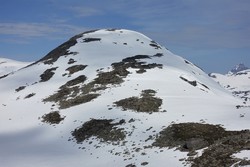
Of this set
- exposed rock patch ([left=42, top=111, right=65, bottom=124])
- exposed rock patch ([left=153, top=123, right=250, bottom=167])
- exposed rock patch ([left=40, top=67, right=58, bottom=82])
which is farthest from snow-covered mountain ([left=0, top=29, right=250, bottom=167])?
exposed rock patch ([left=40, top=67, right=58, bottom=82])

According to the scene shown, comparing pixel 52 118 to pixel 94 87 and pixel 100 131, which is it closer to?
pixel 100 131

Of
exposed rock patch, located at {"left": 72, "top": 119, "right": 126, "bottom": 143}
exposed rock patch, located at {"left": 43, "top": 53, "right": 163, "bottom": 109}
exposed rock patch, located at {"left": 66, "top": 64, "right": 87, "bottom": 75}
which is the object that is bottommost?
exposed rock patch, located at {"left": 72, "top": 119, "right": 126, "bottom": 143}

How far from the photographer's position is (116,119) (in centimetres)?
4956

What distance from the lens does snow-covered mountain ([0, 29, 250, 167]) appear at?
33.9m

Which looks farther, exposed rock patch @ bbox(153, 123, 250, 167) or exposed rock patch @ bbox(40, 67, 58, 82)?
exposed rock patch @ bbox(40, 67, 58, 82)

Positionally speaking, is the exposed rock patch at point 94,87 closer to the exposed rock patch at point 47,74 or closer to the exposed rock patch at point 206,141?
the exposed rock patch at point 47,74


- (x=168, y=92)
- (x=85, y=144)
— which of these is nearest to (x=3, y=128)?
(x=85, y=144)

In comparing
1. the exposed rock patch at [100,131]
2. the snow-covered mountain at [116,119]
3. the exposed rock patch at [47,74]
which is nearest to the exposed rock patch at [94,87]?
the snow-covered mountain at [116,119]

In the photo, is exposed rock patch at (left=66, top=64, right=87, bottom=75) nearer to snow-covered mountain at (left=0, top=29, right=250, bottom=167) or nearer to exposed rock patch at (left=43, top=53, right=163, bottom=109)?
exposed rock patch at (left=43, top=53, right=163, bottom=109)

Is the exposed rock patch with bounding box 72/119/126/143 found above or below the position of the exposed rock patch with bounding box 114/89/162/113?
below

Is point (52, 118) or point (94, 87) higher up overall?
point (94, 87)

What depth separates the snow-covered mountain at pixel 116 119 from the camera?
33.9 meters

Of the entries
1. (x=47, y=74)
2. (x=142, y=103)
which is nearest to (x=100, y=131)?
(x=142, y=103)

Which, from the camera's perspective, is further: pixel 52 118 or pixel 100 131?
pixel 52 118
